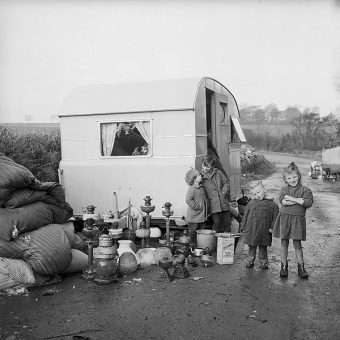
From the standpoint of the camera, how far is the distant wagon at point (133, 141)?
8055mm

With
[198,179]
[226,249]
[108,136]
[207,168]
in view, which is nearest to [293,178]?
[226,249]

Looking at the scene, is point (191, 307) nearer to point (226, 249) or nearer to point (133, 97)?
point (226, 249)

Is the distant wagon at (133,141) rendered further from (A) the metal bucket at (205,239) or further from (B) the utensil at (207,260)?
(B) the utensil at (207,260)

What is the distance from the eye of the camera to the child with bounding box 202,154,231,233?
287 inches

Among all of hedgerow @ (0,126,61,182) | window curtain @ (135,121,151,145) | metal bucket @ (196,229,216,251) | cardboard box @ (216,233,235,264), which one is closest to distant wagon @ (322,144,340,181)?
window curtain @ (135,121,151,145)

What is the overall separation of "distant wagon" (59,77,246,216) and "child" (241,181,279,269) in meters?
2.31

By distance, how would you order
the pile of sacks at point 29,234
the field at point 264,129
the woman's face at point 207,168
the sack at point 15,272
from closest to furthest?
1. the sack at point 15,272
2. the pile of sacks at point 29,234
3. the woman's face at point 207,168
4. the field at point 264,129

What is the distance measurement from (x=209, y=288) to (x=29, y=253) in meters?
1.95

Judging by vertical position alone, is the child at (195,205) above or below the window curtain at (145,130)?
below

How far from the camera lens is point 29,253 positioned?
203 inches

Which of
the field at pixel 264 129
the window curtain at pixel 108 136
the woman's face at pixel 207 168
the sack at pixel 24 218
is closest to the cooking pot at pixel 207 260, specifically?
the woman's face at pixel 207 168

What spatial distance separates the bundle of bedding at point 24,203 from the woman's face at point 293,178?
2.82 metres

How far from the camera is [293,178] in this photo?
5262 mm

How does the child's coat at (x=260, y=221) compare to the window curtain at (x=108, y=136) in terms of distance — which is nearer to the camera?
the child's coat at (x=260, y=221)
